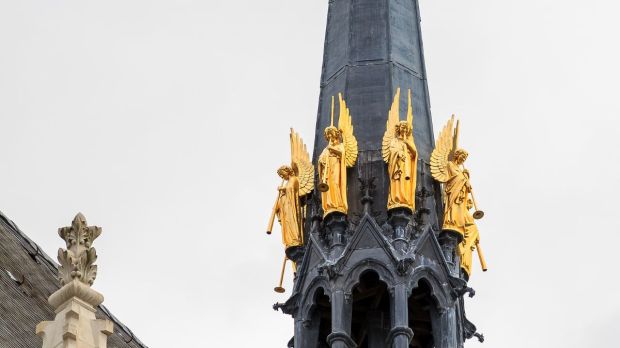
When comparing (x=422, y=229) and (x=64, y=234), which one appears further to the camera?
(x=422, y=229)

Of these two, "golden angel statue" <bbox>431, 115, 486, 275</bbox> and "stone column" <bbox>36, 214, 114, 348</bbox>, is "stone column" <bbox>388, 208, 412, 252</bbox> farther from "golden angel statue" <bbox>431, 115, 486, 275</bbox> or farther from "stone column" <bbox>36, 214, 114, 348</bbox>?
"stone column" <bbox>36, 214, 114, 348</bbox>

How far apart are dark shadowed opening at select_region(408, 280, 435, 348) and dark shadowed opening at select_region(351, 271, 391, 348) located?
23.2 inches

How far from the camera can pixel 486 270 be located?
165 feet

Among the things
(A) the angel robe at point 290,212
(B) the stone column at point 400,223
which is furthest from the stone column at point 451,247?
(A) the angel robe at point 290,212

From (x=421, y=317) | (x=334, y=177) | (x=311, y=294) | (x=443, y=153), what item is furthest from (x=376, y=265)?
(x=443, y=153)

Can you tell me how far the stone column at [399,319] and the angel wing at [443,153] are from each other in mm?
3647

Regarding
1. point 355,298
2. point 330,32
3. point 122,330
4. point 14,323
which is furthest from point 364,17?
point 14,323

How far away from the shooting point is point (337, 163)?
1944 inches

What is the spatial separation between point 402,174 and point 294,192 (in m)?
2.67

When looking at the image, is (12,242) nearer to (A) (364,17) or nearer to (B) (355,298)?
(B) (355,298)

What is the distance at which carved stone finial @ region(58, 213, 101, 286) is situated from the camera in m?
36.0

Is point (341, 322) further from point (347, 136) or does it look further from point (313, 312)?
point (347, 136)

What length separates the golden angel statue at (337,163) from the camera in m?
48.9

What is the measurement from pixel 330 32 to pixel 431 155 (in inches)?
216
